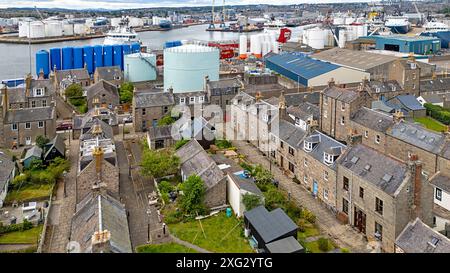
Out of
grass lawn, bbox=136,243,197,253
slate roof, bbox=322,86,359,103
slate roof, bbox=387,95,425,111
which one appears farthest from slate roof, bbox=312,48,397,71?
grass lawn, bbox=136,243,197,253

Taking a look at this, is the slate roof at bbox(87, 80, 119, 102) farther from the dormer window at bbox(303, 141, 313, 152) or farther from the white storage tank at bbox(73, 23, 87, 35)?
the white storage tank at bbox(73, 23, 87, 35)

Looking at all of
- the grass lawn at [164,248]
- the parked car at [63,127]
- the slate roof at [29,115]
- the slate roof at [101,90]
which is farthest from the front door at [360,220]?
the slate roof at [101,90]

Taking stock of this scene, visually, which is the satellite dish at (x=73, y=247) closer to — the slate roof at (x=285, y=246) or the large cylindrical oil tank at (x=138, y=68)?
the slate roof at (x=285, y=246)

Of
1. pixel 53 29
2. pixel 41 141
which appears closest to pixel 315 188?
pixel 41 141

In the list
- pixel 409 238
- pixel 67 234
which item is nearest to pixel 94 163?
pixel 67 234

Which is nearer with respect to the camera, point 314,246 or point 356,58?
point 314,246

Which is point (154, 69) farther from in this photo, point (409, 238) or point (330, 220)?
point (409, 238)

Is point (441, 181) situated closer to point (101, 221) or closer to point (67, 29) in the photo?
point (101, 221)
